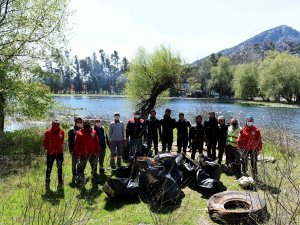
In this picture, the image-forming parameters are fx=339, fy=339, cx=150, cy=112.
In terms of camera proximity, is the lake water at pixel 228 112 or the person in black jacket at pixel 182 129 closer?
the person in black jacket at pixel 182 129

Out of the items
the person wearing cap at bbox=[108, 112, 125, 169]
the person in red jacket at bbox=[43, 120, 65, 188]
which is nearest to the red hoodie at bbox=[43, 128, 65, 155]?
the person in red jacket at bbox=[43, 120, 65, 188]

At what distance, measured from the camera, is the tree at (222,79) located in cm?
8431

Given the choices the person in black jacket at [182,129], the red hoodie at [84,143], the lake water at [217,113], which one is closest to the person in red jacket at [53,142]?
the red hoodie at [84,143]

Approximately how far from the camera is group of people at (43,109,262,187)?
362 inches

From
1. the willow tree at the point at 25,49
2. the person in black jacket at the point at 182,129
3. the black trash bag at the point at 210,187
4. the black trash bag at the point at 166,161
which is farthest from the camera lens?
the willow tree at the point at 25,49

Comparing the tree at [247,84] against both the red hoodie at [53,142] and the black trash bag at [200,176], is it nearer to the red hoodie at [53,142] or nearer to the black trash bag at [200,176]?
the black trash bag at [200,176]

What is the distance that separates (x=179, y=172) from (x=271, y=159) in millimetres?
4418

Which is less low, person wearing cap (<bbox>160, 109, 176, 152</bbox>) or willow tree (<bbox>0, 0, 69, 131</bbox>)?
willow tree (<bbox>0, 0, 69, 131</bbox>)

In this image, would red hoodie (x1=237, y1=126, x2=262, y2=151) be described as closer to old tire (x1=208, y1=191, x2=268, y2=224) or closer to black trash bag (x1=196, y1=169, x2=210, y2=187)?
black trash bag (x1=196, y1=169, x2=210, y2=187)

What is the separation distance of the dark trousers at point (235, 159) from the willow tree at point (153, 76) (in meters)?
17.7

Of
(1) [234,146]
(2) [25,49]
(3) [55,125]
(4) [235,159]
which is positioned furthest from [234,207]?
(2) [25,49]

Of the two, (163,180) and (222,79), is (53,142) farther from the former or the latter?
(222,79)

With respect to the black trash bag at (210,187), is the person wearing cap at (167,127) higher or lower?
higher

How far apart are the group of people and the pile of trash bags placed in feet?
2.01
